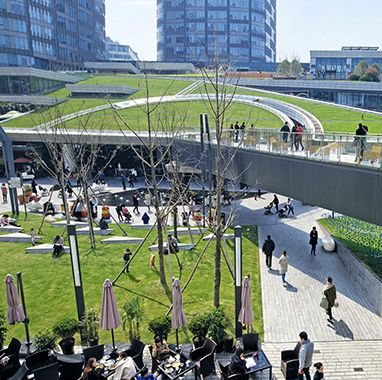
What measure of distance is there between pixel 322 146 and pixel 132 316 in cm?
1010

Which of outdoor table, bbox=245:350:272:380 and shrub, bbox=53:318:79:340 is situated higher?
shrub, bbox=53:318:79:340

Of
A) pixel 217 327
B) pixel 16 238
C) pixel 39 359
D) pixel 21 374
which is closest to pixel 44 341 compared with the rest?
pixel 39 359

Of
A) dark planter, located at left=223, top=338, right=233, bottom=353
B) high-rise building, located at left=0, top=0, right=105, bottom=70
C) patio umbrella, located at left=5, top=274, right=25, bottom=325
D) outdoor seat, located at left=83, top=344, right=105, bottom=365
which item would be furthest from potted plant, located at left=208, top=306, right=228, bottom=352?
high-rise building, located at left=0, top=0, right=105, bottom=70

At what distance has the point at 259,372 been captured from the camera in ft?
33.5

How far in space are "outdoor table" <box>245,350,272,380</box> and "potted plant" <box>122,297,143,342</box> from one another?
3.26 metres

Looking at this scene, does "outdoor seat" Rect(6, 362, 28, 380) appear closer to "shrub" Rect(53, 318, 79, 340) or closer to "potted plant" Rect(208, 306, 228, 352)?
"shrub" Rect(53, 318, 79, 340)

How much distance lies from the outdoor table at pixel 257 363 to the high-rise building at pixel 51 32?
7944 centimetres

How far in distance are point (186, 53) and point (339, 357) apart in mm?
117852

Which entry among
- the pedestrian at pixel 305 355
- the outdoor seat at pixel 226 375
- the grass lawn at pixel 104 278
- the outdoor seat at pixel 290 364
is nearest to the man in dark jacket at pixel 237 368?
the outdoor seat at pixel 226 375

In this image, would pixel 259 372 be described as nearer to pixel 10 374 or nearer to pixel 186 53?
pixel 10 374

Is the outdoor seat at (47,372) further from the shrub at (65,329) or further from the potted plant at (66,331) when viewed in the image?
the shrub at (65,329)

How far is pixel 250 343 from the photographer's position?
1062 centimetres

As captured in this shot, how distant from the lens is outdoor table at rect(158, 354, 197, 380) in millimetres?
9578

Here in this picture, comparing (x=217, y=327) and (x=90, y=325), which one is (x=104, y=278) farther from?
(x=217, y=327)
